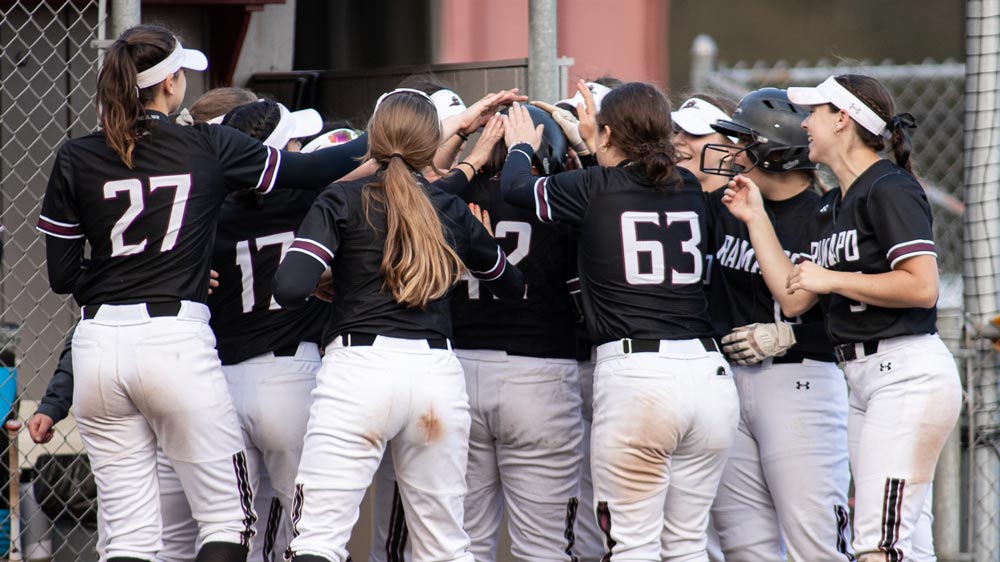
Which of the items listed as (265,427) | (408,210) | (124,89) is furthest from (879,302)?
(124,89)

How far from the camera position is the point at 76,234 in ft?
12.0

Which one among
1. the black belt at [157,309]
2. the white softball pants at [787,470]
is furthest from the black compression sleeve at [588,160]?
the black belt at [157,309]

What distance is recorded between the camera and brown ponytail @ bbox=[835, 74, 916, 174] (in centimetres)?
374

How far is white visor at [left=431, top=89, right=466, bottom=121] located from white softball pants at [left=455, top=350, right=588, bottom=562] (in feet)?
2.67

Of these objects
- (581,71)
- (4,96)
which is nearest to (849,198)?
(4,96)

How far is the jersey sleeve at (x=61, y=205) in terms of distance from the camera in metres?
3.58

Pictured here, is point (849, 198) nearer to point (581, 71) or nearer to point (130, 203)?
point (130, 203)

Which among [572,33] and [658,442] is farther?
[572,33]

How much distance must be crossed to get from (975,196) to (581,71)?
374cm

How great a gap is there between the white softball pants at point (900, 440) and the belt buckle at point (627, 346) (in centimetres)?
73

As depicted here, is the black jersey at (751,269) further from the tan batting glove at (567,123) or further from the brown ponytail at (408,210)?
the brown ponytail at (408,210)

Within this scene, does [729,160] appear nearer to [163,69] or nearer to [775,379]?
[775,379]

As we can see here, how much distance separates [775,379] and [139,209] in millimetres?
2084

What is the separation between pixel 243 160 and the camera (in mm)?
3730
